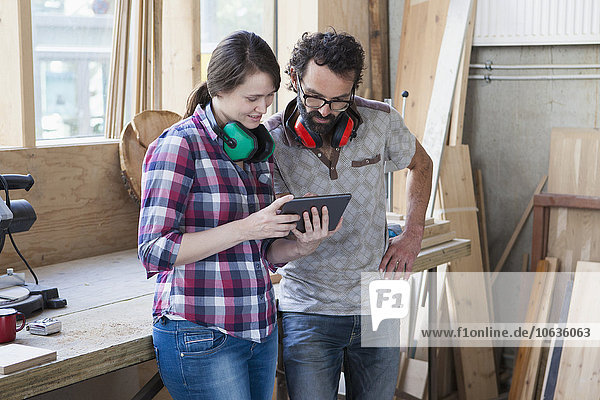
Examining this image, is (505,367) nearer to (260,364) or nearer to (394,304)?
(394,304)

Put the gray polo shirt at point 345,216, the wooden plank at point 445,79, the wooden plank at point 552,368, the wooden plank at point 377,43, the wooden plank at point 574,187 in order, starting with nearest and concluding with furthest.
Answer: the gray polo shirt at point 345,216 → the wooden plank at point 552,368 → the wooden plank at point 574,187 → the wooden plank at point 445,79 → the wooden plank at point 377,43

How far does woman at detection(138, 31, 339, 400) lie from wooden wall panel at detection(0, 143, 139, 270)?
1.05 metres

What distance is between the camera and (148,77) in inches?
121

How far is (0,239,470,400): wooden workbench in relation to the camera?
160cm

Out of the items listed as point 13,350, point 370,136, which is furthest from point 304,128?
point 13,350

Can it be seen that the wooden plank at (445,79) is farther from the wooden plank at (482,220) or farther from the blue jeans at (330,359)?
the blue jeans at (330,359)

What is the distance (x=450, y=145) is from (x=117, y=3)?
6.47 ft

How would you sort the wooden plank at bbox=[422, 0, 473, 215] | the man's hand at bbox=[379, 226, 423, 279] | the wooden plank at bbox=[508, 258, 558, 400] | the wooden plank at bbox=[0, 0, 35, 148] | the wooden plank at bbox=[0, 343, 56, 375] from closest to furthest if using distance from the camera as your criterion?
the wooden plank at bbox=[0, 343, 56, 375], the man's hand at bbox=[379, 226, 423, 279], the wooden plank at bbox=[0, 0, 35, 148], the wooden plank at bbox=[508, 258, 558, 400], the wooden plank at bbox=[422, 0, 473, 215]

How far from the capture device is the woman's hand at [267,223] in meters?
1.62

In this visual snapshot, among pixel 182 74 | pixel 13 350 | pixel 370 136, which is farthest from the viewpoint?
pixel 182 74

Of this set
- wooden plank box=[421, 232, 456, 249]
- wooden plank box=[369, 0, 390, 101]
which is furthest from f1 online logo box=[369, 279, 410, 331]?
wooden plank box=[369, 0, 390, 101]

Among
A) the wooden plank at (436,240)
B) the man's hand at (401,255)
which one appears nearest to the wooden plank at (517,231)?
the wooden plank at (436,240)

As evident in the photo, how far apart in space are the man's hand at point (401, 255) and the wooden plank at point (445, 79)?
4.98ft

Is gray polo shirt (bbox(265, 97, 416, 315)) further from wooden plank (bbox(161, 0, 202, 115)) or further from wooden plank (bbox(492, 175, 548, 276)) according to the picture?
wooden plank (bbox(492, 175, 548, 276))
